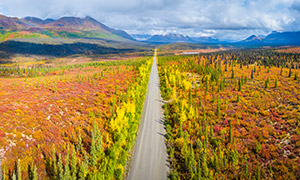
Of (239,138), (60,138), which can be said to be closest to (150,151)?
(60,138)

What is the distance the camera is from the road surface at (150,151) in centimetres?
2662

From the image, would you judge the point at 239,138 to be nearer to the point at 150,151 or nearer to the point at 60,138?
the point at 150,151

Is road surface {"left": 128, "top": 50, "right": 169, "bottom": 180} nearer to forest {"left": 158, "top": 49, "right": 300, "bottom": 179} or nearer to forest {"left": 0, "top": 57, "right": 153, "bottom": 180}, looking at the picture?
forest {"left": 158, "top": 49, "right": 300, "bottom": 179}

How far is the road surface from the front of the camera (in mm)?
26625

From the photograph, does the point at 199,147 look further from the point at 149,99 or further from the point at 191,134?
the point at 149,99

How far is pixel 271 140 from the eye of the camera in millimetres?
32688

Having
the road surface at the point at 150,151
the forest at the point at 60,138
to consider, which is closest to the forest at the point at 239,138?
the road surface at the point at 150,151

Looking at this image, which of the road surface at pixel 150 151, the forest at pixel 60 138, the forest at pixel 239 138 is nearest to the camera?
the forest at pixel 60 138

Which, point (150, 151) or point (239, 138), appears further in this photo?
point (239, 138)

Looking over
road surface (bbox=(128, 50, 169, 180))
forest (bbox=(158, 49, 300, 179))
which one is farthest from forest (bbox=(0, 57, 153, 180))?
forest (bbox=(158, 49, 300, 179))

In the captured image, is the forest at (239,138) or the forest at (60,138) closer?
the forest at (60,138)

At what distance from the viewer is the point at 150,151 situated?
3192 centimetres

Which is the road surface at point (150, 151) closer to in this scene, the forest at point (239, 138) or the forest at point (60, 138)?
the forest at point (239, 138)

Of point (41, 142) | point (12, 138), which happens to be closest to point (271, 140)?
point (41, 142)
